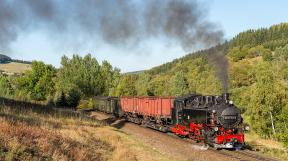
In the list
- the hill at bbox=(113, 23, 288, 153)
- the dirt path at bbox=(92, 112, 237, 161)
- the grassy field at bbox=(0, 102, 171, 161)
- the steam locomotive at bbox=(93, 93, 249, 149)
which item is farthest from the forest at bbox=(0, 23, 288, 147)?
the grassy field at bbox=(0, 102, 171, 161)

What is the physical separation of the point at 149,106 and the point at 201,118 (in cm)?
1075

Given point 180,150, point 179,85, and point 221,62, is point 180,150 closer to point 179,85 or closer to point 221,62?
point 221,62

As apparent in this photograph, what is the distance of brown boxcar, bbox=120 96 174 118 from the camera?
2631 cm

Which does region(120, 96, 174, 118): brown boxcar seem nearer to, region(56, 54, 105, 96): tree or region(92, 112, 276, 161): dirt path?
region(92, 112, 276, 161): dirt path

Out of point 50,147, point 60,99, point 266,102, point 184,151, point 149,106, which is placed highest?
point 60,99

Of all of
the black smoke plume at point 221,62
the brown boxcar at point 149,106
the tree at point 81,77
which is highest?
the tree at point 81,77

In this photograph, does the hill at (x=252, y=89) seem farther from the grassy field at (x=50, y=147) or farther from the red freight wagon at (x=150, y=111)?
the grassy field at (x=50, y=147)

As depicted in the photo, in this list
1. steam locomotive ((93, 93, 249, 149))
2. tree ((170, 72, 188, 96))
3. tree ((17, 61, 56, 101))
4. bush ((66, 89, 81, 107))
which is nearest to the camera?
steam locomotive ((93, 93, 249, 149))

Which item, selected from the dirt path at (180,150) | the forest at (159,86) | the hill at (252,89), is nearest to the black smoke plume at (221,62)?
the hill at (252,89)

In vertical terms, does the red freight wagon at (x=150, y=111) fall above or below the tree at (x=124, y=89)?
below

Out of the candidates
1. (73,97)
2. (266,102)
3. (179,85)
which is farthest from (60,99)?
(179,85)

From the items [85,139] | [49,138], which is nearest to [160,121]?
[85,139]

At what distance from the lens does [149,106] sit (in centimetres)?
3045

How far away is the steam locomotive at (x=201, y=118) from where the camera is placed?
1920 centimetres
